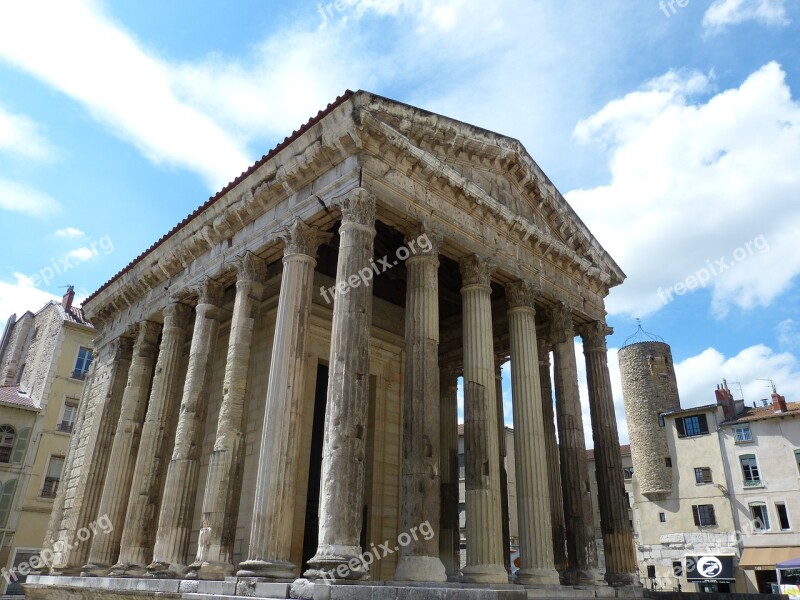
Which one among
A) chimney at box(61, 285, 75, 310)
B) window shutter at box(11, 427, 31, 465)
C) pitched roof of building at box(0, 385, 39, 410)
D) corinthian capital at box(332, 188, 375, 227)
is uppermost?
chimney at box(61, 285, 75, 310)

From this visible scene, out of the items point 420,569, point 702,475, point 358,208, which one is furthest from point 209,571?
point 702,475

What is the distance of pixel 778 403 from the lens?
29.5m

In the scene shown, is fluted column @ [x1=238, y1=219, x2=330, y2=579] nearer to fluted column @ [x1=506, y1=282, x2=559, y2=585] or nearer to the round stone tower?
fluted column @ [x1=506, y1=282, x2=559, y2=585]

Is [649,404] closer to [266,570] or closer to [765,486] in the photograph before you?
[765,486]

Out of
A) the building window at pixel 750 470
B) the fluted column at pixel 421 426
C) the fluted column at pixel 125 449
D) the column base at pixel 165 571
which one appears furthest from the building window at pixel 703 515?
the column base at pixel 165 571

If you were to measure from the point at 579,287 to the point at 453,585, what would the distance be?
8.30 m

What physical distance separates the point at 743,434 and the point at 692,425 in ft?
8.89

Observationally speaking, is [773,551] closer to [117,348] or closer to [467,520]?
[467,520]

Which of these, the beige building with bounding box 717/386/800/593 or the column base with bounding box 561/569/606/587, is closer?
the column base with bounding box 561/569/606/587

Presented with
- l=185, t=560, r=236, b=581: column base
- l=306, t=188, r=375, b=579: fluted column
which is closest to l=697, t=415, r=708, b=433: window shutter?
l=306, t=188, r=375, b=579: fluted column

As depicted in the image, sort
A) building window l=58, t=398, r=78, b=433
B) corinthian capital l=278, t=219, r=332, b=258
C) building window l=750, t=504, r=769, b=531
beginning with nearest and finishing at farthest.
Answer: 1. corinthian capital l=278, t=219, r=332, b=258
2. building window l=58, t=398, r=78, b=433
3. building window l=750, t=504, r=769, b=531

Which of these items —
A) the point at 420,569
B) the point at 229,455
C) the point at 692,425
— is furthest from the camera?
the point at 692,425

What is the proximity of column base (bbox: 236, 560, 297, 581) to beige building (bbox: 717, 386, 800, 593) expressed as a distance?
87.3 ft

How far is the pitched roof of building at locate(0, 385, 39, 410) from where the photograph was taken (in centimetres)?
2333
